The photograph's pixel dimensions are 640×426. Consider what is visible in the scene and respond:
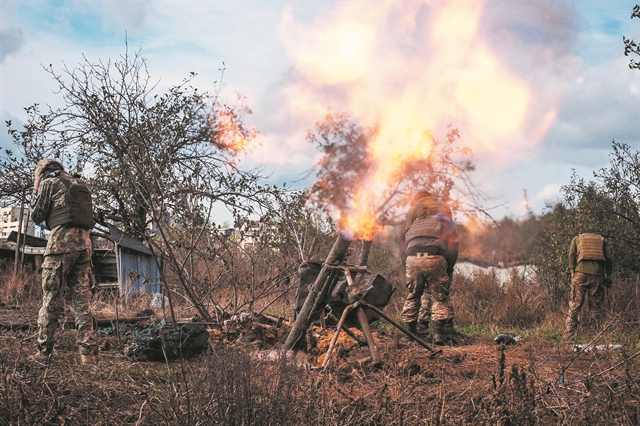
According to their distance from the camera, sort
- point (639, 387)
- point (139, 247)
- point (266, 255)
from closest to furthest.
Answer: point (639, 387)
point (266, 255)
point (139, 247)

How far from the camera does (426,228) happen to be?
811 centimetres

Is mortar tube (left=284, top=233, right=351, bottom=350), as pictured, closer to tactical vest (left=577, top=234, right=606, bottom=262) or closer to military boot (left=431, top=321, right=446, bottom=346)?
military boot (left=431, top=321, right=446, bottom=346)

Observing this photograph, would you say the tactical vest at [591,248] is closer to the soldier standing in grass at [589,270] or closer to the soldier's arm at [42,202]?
the soldier standing in grass at [589,270]

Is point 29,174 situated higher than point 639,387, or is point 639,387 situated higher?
point 29,174

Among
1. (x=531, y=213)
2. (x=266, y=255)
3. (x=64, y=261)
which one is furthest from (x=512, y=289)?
(x=64, y=261)

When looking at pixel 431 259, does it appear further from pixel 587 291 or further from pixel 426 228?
pixel 587 291

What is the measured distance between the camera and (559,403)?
4.10 metres

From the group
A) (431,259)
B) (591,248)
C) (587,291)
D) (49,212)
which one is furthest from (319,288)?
(587,291)

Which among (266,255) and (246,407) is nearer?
(246,407)

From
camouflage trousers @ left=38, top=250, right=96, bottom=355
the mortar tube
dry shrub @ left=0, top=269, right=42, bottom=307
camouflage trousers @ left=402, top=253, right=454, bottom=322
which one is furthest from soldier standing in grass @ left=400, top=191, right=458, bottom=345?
dry shrub @ left=0, top=269, right=42, bottom=307

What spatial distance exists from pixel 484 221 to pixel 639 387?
7.70 ft

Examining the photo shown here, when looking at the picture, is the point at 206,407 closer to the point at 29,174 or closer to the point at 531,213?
the point at 531,213

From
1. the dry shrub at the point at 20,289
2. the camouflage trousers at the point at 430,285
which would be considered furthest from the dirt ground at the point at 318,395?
the dry shrub at the point at 20,289

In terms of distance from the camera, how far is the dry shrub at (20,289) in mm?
12430
